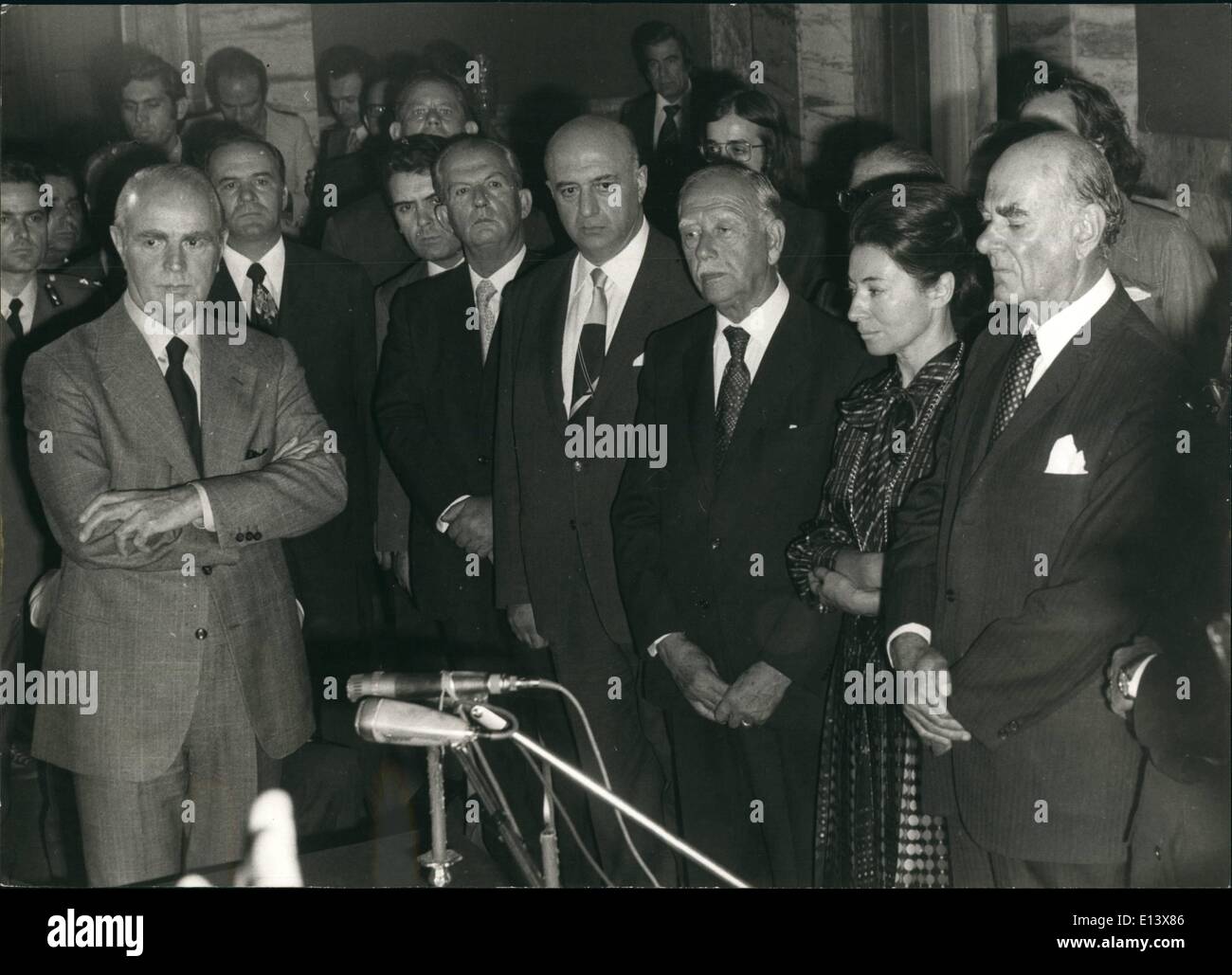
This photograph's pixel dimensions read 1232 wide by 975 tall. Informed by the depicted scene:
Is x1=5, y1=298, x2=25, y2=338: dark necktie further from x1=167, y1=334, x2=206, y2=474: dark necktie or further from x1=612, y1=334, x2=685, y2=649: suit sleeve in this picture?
x1=612, y1=334, x2=685, y2=649: suit sleeve

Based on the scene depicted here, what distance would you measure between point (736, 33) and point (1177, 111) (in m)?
1.73

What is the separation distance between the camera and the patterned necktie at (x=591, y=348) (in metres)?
3.98

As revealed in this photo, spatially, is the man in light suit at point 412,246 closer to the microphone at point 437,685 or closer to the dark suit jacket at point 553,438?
the dark suit jacket at point 553,438

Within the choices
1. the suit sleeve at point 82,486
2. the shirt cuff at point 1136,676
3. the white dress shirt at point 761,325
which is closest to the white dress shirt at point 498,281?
the suit sleeve at point 82,486

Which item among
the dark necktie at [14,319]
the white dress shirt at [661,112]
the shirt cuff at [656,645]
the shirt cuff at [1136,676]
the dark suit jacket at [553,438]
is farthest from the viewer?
the white dress shirt at [661,112]

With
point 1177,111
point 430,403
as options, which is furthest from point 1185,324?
point 430,403

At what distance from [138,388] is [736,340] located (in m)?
1.44

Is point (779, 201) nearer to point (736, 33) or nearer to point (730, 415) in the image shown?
point (730, 415)

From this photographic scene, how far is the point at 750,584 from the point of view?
3.72 metres

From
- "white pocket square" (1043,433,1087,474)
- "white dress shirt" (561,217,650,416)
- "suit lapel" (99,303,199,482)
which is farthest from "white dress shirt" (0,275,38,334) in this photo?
"white pocket square" (1043,433,1087,474)

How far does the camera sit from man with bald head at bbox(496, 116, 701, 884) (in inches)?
155

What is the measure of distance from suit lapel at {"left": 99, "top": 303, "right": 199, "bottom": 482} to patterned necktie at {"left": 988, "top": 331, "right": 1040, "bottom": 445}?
75.0 inches

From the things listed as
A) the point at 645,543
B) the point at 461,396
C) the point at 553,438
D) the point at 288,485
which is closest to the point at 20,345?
the point at 288,485
